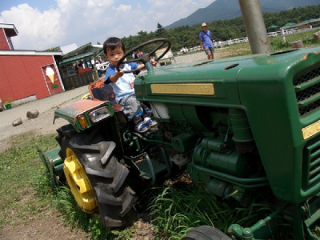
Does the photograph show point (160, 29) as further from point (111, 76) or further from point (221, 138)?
point (221, 138)

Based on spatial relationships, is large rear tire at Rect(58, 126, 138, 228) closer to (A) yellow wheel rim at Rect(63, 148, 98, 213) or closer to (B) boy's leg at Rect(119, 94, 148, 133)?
(A) yellow wheel rim at Rect(63, 148, 98, 213)

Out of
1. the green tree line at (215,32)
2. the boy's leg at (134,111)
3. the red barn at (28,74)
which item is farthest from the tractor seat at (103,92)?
the green tree line at (215,32)

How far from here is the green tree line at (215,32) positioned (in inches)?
2224

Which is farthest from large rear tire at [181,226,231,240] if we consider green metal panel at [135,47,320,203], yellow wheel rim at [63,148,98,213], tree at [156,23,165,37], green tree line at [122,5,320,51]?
tree at [156,23,165,37]

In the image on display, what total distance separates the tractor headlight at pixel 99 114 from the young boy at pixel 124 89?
0.25 m

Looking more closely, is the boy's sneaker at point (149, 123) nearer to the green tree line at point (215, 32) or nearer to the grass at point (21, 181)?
the grass at point (21, 181)

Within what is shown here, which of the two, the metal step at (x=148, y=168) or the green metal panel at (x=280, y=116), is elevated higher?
the green metal panel at (x=280, y=116)

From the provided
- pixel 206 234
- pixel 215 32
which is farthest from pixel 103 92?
pixel 215 32

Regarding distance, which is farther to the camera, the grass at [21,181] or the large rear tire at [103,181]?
the grass at [21,181]

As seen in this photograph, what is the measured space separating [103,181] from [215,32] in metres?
62.4

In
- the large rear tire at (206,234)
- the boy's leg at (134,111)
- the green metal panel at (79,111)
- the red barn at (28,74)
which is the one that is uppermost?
the red barn at (28,74)

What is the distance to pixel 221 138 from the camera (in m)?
2.08

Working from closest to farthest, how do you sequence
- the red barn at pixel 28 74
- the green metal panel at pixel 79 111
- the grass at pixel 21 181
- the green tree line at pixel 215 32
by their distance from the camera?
1. the green metal panel at pixel 79 111
2. the grass at pixel 21 181
3. the red barn at pixel 28 74
4. the green tree line at pixel 215 32

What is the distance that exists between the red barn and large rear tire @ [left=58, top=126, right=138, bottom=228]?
20.0 m
